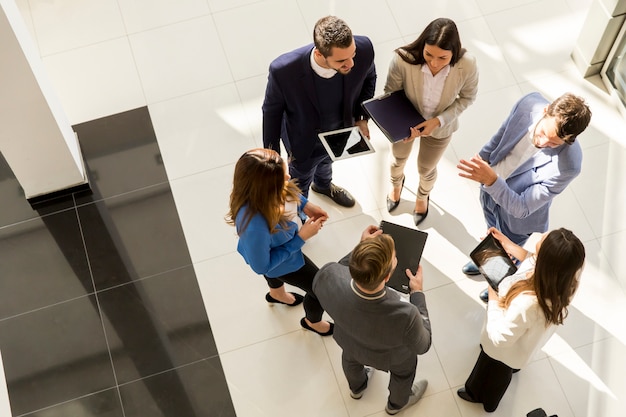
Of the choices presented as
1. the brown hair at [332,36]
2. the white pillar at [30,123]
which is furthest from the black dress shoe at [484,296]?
the white pillar at [30,123]

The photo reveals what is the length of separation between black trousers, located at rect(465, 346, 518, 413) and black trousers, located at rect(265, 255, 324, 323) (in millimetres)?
976

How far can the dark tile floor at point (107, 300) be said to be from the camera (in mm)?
4180

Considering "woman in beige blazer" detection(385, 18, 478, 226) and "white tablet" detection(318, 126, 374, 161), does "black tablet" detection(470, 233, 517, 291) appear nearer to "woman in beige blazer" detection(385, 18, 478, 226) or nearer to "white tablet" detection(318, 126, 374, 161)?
"woman in beige blazer" detection(385, 18, 478, 226)

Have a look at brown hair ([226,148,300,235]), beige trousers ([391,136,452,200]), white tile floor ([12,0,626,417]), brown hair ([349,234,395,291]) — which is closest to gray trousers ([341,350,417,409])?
white tile floor ([12,0,626,417])

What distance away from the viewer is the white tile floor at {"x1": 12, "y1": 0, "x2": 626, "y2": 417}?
4.13m

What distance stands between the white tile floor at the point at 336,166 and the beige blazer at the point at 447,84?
1134 millimetres

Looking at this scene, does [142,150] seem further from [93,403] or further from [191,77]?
[93,403]

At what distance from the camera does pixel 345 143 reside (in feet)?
12.7

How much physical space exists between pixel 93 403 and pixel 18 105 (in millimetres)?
1907

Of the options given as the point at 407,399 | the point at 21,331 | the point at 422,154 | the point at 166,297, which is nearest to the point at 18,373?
the point at 21,331

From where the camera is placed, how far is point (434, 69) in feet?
11.5

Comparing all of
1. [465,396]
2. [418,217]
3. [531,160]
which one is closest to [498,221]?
[531,160]

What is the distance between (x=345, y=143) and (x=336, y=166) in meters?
1.08

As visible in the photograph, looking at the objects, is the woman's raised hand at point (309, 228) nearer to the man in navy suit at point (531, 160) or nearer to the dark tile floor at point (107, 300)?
Answer: the man in navy suit at point (531, 160)
